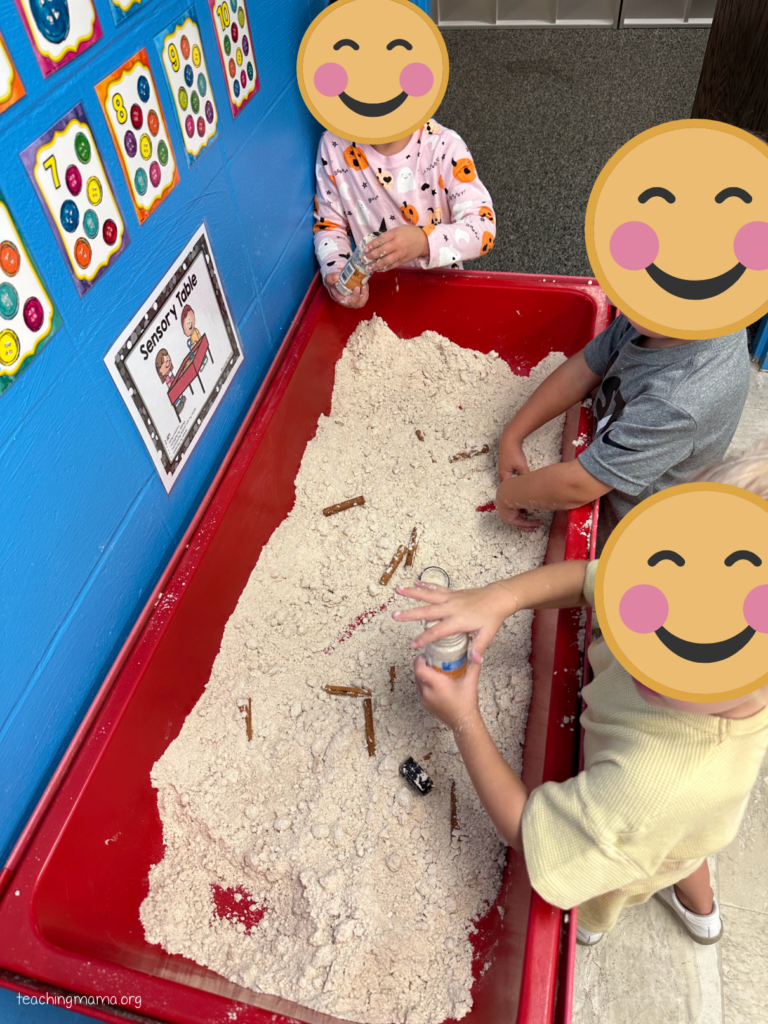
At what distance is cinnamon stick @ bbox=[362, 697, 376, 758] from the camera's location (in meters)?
0.90

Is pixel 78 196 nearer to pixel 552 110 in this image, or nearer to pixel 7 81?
pixel 7 81

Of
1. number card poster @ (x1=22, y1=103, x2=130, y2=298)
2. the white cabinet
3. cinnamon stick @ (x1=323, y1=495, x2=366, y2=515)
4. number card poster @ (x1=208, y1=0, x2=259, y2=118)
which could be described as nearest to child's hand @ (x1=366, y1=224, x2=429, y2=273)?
number card poster @ (x1=208, y1=0, x2=259, y2=118)

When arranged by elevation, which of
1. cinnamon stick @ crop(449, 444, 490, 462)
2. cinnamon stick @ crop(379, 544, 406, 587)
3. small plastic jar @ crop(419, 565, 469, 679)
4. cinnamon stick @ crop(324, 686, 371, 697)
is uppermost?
small plastic jar @ crop(419, 565, 469, 679)

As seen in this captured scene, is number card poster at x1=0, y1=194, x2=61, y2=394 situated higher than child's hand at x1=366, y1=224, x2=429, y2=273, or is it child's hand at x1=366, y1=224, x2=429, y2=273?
number card poster at x1=0, y1=194, x2=61, y2=394

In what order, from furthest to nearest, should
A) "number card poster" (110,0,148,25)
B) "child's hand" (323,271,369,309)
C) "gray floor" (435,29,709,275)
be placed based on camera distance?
"gray floor" (435,29,709,275) < "child's hand" (323,271,369,309) < "number card poster" (110,0,148,25)

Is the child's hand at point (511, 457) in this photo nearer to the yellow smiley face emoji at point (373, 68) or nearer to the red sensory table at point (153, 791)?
the red sensory table at point (153, 791)

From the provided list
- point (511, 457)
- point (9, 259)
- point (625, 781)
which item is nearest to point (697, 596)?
point (625, 781)

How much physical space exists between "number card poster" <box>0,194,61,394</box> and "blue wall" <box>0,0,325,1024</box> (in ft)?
0.04

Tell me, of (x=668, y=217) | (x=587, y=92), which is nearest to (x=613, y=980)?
(x=668, y=217)

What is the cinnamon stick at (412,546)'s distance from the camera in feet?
3.65

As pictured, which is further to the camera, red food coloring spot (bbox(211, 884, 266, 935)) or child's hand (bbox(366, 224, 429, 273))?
child's hand (bbox(366, 224, 429, 273))

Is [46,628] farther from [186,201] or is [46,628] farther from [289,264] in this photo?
[289,264]

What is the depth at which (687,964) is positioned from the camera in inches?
36.0

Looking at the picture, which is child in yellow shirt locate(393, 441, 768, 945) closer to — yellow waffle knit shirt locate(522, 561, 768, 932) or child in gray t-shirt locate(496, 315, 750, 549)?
Result: yellow waffle knit shirt locate(522, 561, 768, 932)
